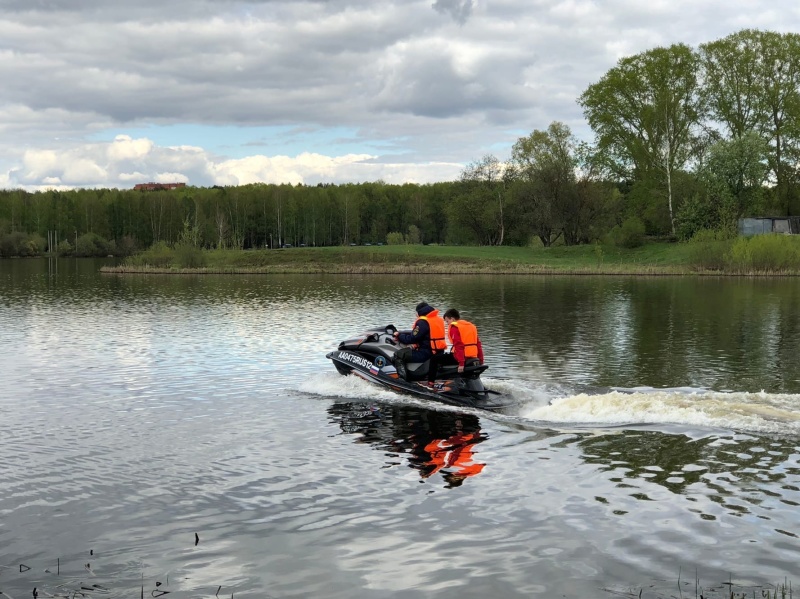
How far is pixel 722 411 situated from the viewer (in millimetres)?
17156

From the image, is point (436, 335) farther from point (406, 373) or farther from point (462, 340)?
point (406, 373)

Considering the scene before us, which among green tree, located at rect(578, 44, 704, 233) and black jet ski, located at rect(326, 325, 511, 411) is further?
green tree, located at rect(578, 44, 704, 233)

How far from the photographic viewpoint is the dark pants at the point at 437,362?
20172mm

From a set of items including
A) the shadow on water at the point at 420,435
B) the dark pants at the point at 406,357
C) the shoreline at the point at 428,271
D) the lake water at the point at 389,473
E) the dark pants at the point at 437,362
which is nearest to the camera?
the lake water at the point at 389,473

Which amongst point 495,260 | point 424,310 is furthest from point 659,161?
point 424,310

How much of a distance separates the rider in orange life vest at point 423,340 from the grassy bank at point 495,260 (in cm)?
5539

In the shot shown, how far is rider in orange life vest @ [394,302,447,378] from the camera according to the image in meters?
20.2

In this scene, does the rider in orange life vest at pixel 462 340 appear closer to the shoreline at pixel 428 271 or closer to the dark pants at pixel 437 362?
the dark pants at pixel 437 362

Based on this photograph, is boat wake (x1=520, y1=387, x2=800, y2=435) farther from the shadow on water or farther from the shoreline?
the shoreline

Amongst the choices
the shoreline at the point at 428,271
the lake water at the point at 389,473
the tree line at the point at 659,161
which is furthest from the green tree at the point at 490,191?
the lake water at the point at 389,473

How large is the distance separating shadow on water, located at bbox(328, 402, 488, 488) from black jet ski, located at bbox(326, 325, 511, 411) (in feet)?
1.96

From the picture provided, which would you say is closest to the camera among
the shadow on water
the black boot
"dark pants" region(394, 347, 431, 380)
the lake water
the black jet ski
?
the lake water

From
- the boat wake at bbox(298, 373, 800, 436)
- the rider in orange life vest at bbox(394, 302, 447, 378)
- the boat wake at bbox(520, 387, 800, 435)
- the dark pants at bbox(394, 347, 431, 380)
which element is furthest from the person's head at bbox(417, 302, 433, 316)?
the boat wake at bbox(520, 387, 800, 435)

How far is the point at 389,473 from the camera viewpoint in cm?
1422
